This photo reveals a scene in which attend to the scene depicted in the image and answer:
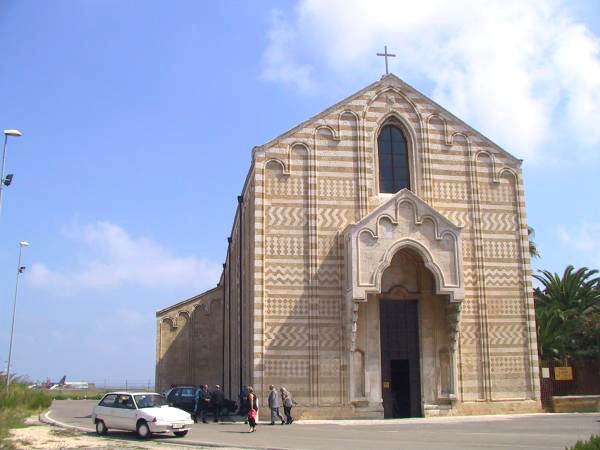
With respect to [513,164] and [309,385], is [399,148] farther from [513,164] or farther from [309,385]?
[309,385]

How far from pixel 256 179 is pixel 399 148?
21.8 feet

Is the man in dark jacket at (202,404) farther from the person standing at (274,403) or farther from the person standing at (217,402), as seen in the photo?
the person standing at (274,403)

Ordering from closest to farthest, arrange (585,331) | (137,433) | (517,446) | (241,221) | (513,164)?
(517,446)
(137,433)
(513,164)
(241,221)
(585,331)

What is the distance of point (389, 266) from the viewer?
27938 mm

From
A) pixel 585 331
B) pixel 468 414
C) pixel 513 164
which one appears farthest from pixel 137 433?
pixel 585 331

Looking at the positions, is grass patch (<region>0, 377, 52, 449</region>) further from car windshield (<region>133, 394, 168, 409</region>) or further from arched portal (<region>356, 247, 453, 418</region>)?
arched portal (<region>356, 247, 453, 418</region>)

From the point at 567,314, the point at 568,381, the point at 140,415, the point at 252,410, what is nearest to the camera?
the point at 140,415

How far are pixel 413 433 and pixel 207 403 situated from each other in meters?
9.82

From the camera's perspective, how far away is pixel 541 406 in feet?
93.0

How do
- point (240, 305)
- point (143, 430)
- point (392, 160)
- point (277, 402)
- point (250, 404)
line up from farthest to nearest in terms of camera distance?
point (240, 305) < point (392, 160) < point (277, 402) < point (250, 404) < point (143, 430)

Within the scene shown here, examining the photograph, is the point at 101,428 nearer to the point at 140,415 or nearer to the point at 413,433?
the point at 140,415

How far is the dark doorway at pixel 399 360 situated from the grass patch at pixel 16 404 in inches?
542

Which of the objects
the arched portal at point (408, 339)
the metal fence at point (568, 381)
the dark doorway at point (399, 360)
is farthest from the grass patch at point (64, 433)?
the metal fence at point (568, 381)

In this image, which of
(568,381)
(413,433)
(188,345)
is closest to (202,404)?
(413,433)
